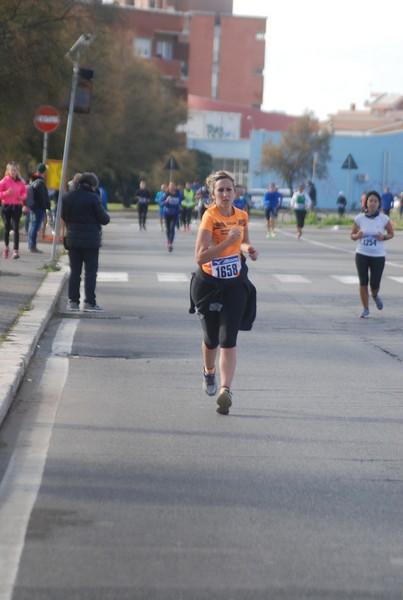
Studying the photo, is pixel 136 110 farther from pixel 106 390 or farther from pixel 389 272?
pixel 106 390

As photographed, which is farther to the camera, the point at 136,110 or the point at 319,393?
the point at 136,110

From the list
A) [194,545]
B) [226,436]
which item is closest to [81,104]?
[226,436]

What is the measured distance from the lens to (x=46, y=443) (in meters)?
8.12

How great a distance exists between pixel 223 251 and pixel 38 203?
18.3 meters

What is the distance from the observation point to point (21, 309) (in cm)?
1559

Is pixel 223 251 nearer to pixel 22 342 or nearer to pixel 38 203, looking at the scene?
pixel 22 342

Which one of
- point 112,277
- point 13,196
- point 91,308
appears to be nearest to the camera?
point 91,308

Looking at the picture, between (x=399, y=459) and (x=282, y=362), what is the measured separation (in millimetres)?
4652

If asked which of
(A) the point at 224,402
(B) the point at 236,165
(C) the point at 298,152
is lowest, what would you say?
(A) the point at 224,402

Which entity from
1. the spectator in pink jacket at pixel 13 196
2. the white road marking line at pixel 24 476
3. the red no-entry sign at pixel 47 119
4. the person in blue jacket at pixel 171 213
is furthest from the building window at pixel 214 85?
the white road marking line at pixel 24 476

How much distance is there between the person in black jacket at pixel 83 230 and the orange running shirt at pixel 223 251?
7.65m

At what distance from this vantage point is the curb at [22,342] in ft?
31.5

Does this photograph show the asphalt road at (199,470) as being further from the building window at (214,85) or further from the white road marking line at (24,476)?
the building window at (214,85)

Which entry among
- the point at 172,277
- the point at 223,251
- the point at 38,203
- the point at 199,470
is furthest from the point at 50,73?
the point at 199,470
